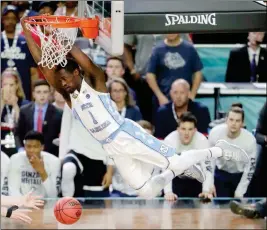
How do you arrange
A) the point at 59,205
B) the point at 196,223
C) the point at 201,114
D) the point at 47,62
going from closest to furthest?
the point at 47,62
the point at 59,205
the point at 196,223
the point at 201,114

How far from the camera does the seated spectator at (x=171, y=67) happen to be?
13.5m

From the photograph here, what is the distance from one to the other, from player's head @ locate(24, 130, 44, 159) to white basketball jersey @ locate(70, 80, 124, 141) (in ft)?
9.98

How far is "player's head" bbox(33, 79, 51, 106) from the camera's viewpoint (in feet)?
43.1

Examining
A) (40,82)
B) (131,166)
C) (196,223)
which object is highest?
(40,82)

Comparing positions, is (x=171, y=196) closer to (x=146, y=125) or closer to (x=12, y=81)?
(x=146, y=125)

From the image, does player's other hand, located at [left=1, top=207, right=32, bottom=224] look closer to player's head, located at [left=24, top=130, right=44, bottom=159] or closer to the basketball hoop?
the basketball hoop

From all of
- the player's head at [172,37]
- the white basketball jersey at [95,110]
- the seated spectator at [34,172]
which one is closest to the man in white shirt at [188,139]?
the player's head at [172,37]

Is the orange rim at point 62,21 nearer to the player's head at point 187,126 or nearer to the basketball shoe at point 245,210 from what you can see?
the player's head at point 187,126

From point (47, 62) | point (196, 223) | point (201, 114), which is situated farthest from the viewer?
point (201, 114)

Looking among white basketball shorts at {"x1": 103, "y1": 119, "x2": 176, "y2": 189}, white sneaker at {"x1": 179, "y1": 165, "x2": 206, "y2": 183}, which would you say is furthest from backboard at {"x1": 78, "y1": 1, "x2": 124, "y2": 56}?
white sneaker at {"x1": 179, "y1": 165, "x2": 206, "y2": 183}

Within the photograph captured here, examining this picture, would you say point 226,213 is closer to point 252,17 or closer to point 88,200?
point 88,200

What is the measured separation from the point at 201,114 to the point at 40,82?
6.68 ft

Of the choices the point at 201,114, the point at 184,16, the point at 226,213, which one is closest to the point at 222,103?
the point at 201,114

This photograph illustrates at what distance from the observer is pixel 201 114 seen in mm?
13328
